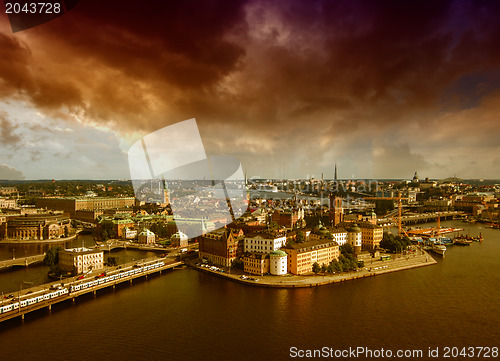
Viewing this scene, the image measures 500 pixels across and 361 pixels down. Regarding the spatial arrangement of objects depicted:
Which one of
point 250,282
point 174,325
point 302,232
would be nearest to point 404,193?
point 302,232

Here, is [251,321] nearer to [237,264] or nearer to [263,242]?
[237,264]

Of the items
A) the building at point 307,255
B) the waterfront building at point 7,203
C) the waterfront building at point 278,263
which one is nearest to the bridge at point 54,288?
the waterfront building at point 278,263

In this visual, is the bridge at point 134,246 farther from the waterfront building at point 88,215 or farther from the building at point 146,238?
the waterfront building at point 88,215

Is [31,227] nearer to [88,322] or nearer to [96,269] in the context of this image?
[96,269]

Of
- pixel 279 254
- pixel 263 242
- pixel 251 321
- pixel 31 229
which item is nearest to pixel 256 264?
pixel 279 254

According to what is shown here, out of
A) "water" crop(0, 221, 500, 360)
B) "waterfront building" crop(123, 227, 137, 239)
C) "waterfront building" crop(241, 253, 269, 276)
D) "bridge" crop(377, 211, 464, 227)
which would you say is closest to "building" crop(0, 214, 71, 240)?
"waterfront building" crop(123, 227, 137, 239)

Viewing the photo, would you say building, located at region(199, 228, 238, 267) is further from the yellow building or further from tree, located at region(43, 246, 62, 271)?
the yellow building
